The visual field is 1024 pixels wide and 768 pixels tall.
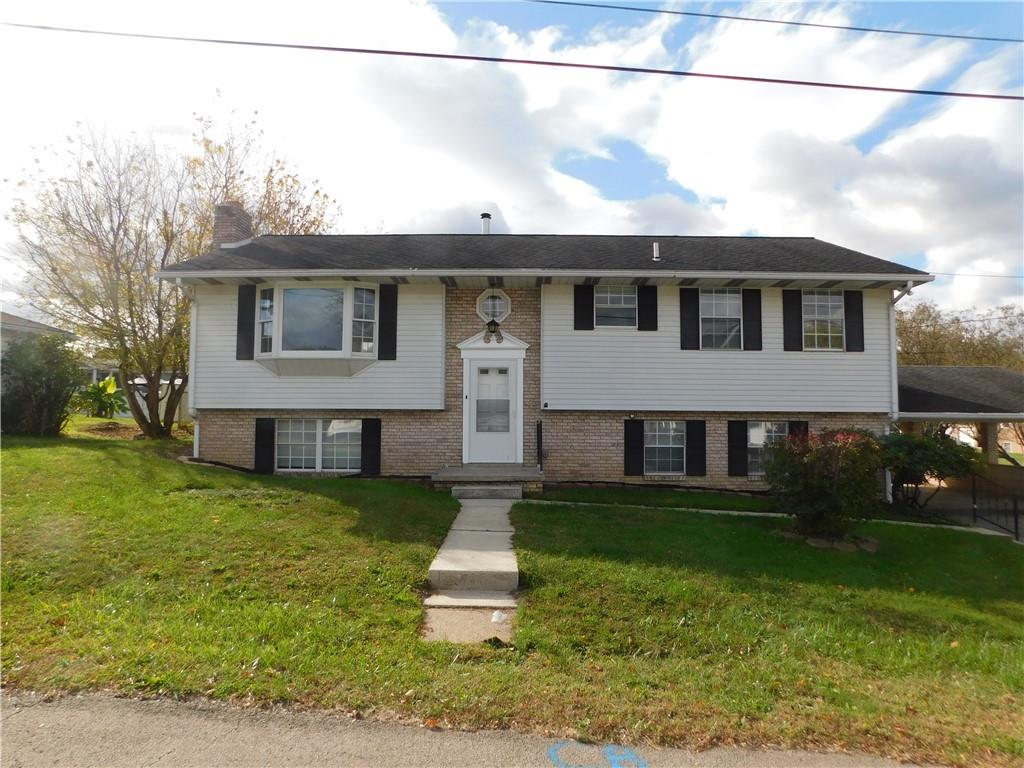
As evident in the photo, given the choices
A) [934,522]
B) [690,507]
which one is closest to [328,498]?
[690,507]

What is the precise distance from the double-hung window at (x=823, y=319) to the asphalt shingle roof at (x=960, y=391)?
2559mm

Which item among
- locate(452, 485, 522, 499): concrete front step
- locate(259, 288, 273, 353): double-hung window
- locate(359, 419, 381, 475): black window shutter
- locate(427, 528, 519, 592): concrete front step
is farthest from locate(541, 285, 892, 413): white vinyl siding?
locate(259, 288, 273, 353): double-hung window

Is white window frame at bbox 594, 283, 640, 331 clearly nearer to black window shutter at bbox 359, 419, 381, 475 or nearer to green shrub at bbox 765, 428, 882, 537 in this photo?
green shrub at bbox 765, 428, 882, 537

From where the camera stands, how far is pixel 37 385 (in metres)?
13.1

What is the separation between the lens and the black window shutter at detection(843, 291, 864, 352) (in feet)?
41.9

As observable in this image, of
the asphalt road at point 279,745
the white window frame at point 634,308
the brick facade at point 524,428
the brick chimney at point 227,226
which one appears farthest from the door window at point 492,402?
the asphalt road at point 279,745

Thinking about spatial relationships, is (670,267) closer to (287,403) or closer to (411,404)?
(411,404)

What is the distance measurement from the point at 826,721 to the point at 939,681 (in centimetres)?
160

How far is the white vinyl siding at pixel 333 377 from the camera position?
12.6m

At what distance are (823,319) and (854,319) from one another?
2.17ft

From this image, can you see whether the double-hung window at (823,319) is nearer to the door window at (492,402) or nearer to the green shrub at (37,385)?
the door window at (492,402)

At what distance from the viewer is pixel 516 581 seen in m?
6.21

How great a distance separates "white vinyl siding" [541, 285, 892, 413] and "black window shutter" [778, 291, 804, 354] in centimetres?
21

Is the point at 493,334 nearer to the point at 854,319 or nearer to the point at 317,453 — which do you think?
the point at 317,453
